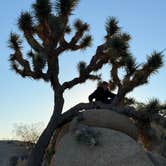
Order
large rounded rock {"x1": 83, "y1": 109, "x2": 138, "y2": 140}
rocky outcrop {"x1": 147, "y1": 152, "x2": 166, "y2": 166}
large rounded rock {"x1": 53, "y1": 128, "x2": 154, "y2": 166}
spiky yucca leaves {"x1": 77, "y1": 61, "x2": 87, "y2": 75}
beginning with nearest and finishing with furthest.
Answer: large rounded rock {"x1": 53, "y1": 128, "x2": 154, "y2": 166} < rocky outcrop {"x1": 147, "y1": 152, "x2": 166, "y2": 166} < large rounded rock {"x1": 83, "y1": 109, "x2": 138, "y2": 140} < spiky yucca leaves {"x1": 77, "y1": 61, "x2": 87, "y2": 75}

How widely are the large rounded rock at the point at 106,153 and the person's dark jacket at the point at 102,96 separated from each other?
2.60m

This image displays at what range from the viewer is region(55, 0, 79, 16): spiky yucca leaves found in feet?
40.8

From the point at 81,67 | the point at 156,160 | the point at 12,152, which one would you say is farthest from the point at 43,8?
the point at 12,152

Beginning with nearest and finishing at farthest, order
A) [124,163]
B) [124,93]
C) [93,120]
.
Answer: [124,163], [93,120], [124,93]

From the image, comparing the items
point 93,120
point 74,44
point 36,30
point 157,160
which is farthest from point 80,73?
point 157,160

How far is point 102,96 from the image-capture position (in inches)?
488

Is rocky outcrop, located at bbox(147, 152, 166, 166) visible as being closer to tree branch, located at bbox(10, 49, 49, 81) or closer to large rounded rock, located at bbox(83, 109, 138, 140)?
large rounded rock, located at bbox(83, 109, 138, 140)

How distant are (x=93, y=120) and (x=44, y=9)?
146 inches

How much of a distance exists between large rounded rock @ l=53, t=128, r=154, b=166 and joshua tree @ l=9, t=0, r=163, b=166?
266 cm

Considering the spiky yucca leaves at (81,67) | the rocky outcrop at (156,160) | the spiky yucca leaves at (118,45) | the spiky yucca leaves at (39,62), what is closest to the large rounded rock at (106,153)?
the rocky outcrop at (156,160)

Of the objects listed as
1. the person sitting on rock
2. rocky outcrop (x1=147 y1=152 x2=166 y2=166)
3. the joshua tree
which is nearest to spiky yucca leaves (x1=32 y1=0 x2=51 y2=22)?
the joshua tree

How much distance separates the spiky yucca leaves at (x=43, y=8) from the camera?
40.1ft

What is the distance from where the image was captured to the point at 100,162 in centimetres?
895

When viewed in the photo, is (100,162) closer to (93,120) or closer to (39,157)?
A: (93,120)
